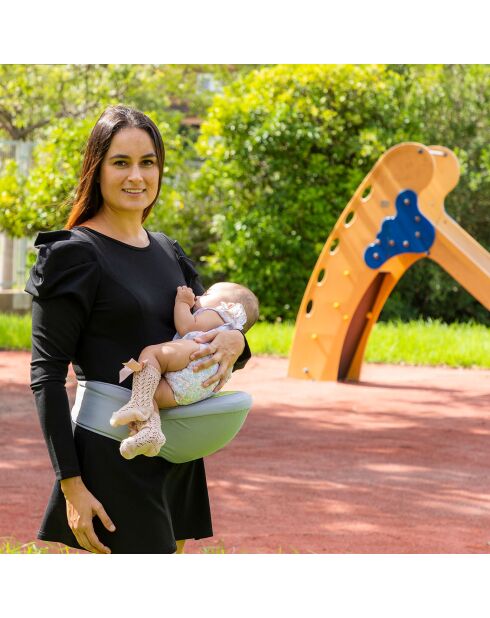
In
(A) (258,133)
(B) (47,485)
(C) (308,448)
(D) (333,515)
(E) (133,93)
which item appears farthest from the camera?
(E) (133,93)

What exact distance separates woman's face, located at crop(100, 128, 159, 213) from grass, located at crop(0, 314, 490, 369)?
802 centimetres

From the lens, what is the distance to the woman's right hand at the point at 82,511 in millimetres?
2361

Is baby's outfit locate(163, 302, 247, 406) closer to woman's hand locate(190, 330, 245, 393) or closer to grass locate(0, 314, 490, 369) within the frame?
woman's hand locate(190, 330, 245, 393)

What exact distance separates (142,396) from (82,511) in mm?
296

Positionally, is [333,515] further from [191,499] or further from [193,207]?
[193,207]

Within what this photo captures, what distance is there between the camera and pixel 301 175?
13094mm

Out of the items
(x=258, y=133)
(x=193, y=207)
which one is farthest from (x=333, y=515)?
(x=193, y=207)

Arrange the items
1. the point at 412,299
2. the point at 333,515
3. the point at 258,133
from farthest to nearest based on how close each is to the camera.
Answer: the point at 412,299
the point at 258,133
the point at 333,515

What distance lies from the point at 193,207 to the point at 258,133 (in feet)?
6.26

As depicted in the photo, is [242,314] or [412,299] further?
[412,299]

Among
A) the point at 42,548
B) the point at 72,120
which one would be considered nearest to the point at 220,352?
the point at 42,548

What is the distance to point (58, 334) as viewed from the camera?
2.35 metres

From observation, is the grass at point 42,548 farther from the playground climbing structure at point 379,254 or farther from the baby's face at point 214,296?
the playground climbing structure at point 379,254

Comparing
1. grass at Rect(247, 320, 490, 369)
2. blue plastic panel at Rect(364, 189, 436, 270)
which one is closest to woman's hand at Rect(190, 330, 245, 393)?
blue plastic panel at Rect(364, 189, 436, 270)
